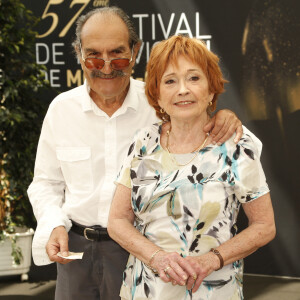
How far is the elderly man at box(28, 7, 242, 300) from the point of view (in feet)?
7.20

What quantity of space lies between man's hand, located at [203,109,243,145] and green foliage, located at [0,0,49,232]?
2.85 metres

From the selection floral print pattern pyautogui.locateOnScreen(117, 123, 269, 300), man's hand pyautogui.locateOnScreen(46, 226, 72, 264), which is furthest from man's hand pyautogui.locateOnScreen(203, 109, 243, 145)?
man's hand pyautogui.locateOnScreen(46, 226, 72, 264)

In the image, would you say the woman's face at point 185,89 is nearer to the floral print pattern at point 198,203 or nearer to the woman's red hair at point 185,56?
the woman's red hair at point 185,56

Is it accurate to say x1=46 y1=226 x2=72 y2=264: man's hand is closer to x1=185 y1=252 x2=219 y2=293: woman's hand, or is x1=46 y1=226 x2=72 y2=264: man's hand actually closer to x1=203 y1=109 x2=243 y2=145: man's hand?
x1=185 y1=252 x2=219 y2=293: woman's hand

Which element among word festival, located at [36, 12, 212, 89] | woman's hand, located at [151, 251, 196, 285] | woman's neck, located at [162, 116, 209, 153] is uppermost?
word festival, located at [36, 12, 212, 89]

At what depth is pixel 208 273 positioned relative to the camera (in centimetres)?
173

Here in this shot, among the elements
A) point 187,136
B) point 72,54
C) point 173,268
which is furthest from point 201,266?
point 72,54

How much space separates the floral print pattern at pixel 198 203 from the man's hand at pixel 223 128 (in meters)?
0.02

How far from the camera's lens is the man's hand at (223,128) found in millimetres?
1829

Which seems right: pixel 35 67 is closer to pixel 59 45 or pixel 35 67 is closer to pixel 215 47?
pixel 59 45

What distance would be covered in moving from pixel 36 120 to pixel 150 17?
1.34 meters

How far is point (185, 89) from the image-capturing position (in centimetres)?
182

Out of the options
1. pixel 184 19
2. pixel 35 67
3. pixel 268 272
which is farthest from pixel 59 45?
pixel 268 272

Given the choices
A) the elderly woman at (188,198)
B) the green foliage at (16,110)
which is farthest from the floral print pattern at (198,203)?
the green foliage at (16,110)
